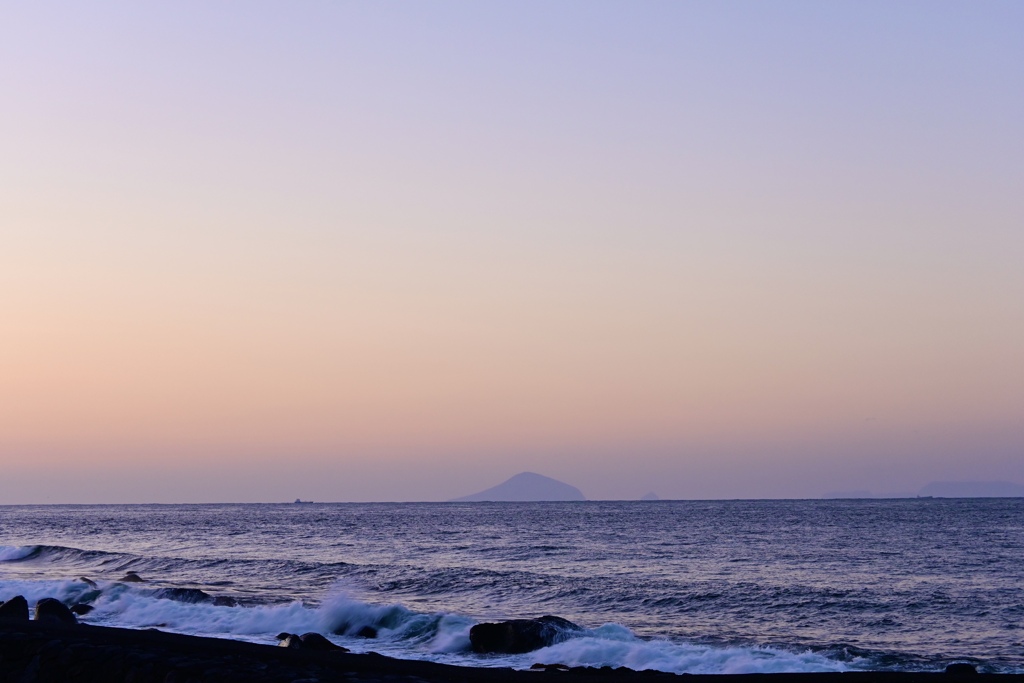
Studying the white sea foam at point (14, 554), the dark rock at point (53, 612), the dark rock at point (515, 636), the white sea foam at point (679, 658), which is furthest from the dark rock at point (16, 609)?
the white sea foam at point (14, 554)

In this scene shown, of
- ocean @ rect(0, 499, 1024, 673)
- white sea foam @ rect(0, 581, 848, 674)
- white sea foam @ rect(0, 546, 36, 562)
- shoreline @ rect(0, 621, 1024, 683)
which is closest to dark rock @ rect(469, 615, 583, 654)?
white sea foam @ rect(0, 581, 848, 674)

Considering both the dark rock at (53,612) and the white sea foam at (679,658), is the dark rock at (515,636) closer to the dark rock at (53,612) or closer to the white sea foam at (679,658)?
the white sea foam at (679,658)

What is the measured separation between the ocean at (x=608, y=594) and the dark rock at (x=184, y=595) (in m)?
0.10

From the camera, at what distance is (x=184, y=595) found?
118 ft

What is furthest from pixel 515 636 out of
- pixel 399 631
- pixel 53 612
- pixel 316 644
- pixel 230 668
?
pixel 53 612

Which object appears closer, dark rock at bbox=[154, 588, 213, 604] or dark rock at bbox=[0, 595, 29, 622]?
dark rock at bbox=[0, 595, 29, 622]

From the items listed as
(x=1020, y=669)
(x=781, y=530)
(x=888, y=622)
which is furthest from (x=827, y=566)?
(x=781, y=530)

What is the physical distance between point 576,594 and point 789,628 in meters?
10.8

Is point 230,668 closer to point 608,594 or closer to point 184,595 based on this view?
point 184,595

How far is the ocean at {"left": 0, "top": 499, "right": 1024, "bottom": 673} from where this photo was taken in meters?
25.0

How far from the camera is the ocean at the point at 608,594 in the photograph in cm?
2495

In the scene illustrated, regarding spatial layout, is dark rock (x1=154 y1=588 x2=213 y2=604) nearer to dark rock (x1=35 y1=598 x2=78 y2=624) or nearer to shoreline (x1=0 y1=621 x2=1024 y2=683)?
dark rock (x1=35 y1=598 x2=78 y2=624)

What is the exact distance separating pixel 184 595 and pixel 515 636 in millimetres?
17417

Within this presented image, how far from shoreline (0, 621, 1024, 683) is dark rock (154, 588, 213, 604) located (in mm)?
19721
